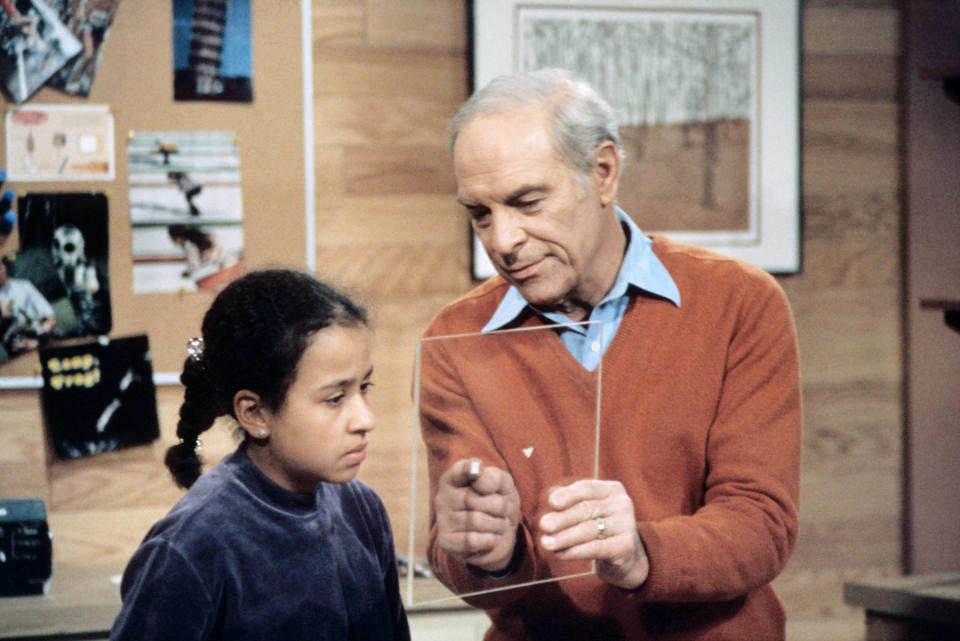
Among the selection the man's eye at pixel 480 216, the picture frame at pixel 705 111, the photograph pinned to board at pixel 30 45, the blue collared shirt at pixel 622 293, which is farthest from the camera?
the picture frame at pixel 705 111

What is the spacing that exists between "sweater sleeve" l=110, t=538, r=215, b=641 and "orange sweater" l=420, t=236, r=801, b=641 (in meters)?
0.28

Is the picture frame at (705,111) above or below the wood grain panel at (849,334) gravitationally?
above

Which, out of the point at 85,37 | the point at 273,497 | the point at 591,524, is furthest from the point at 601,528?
the point at 85,37

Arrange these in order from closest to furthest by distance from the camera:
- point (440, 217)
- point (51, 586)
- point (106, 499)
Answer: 1. point (51, 586)
2. point (106, 499)
3. point (440, 217)

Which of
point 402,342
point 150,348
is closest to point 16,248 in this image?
point 150,348

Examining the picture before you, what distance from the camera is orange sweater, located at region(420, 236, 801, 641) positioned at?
129 centimetres

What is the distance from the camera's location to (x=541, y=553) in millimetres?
1253

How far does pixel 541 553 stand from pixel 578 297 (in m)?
0.42

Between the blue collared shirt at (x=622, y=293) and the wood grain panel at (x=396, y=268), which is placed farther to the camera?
the wood grain panel at (x=396, y=268)

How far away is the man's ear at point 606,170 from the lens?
148 centimetres

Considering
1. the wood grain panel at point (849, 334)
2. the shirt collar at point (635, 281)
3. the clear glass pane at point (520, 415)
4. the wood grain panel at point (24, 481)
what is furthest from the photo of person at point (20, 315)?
the wood grain panel at point (849, 334)

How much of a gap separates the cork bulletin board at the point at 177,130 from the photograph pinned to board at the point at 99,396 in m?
0.03

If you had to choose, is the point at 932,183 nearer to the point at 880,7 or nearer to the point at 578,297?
the point at 880,7

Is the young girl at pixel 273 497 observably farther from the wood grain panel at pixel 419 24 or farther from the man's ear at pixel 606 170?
the wood grain panel at pixel 419 24
